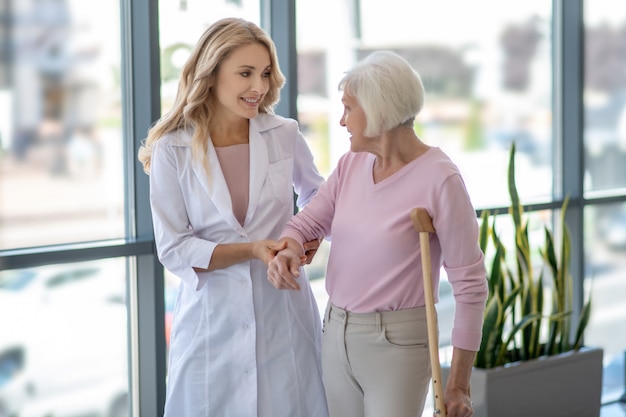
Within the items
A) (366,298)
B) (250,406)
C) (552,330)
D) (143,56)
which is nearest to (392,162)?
(366,298)

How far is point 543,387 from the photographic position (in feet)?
13.6

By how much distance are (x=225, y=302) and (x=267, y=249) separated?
262mm

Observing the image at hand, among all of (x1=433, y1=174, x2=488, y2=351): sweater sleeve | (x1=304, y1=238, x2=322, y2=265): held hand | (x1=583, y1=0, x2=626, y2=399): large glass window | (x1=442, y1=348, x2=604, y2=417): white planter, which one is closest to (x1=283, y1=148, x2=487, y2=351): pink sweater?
(x1=433, y1=174, x2=488, y2=351): sweater sleeve

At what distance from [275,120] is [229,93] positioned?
190 mm

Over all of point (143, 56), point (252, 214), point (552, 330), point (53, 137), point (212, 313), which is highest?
point (143, 56)

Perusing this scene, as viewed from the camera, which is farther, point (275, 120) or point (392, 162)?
point (275, 120)

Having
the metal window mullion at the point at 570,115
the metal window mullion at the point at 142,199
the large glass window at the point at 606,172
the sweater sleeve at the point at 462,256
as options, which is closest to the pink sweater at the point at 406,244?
the sweater sleeve at the point at 462,256

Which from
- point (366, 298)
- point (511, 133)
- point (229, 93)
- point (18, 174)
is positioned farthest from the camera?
point (511, 133)

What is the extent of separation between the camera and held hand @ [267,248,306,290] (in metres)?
2.30

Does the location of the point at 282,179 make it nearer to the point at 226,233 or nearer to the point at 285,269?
the point at 226,233

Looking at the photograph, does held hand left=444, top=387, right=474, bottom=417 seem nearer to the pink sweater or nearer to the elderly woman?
the elderly woman

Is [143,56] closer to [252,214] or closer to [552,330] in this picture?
[252,214]

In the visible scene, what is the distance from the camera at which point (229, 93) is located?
2535mm

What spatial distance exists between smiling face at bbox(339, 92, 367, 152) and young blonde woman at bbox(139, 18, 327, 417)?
33 cm
